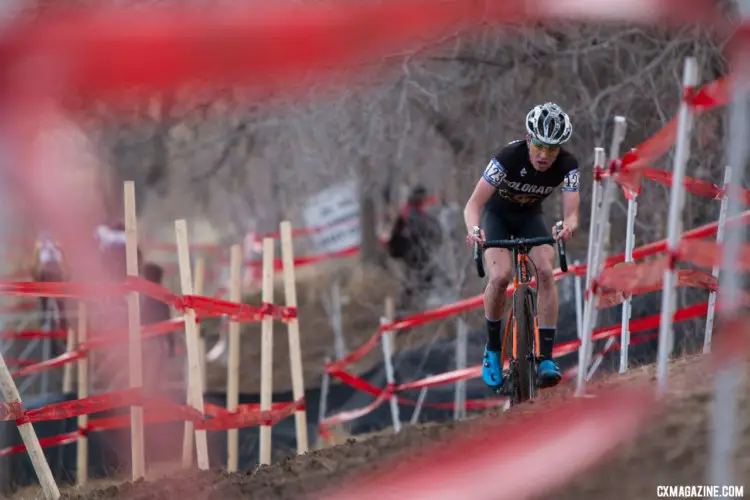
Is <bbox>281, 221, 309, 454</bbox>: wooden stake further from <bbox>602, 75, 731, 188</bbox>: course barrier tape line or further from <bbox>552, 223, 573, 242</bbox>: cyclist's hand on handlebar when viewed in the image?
<bbox>602, 75, 731, 188</bbox>: course barrier tape line

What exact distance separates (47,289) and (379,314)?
38.0 ft

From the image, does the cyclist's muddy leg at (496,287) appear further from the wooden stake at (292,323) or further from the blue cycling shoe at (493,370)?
the wooden stake at (292,323)

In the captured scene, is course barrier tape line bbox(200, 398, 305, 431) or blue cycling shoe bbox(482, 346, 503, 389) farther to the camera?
course barrier tape line bbox(200, 398, 305, 431)

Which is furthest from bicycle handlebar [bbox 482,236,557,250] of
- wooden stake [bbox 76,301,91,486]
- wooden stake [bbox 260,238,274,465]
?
wooden stake [bbox 76,301,91,486]

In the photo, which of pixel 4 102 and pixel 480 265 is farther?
pixel 4 102

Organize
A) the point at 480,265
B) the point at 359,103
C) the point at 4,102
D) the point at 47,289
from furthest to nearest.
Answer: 1. the point at 359,103
2. the point at 4,102
3. the point at 47,289
4. the point at 480,265

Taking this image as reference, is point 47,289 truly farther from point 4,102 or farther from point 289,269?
point 4,102

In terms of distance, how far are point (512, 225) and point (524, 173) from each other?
1.62 ft

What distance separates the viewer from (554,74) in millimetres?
12398

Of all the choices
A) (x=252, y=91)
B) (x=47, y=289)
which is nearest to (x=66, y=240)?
(x=252, y=91)

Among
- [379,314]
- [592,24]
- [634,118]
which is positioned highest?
[592,24]

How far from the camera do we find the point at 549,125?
22.5 feet

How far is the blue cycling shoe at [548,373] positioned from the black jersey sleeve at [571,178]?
108cm

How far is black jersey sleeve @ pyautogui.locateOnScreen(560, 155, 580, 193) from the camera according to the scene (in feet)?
23.3
